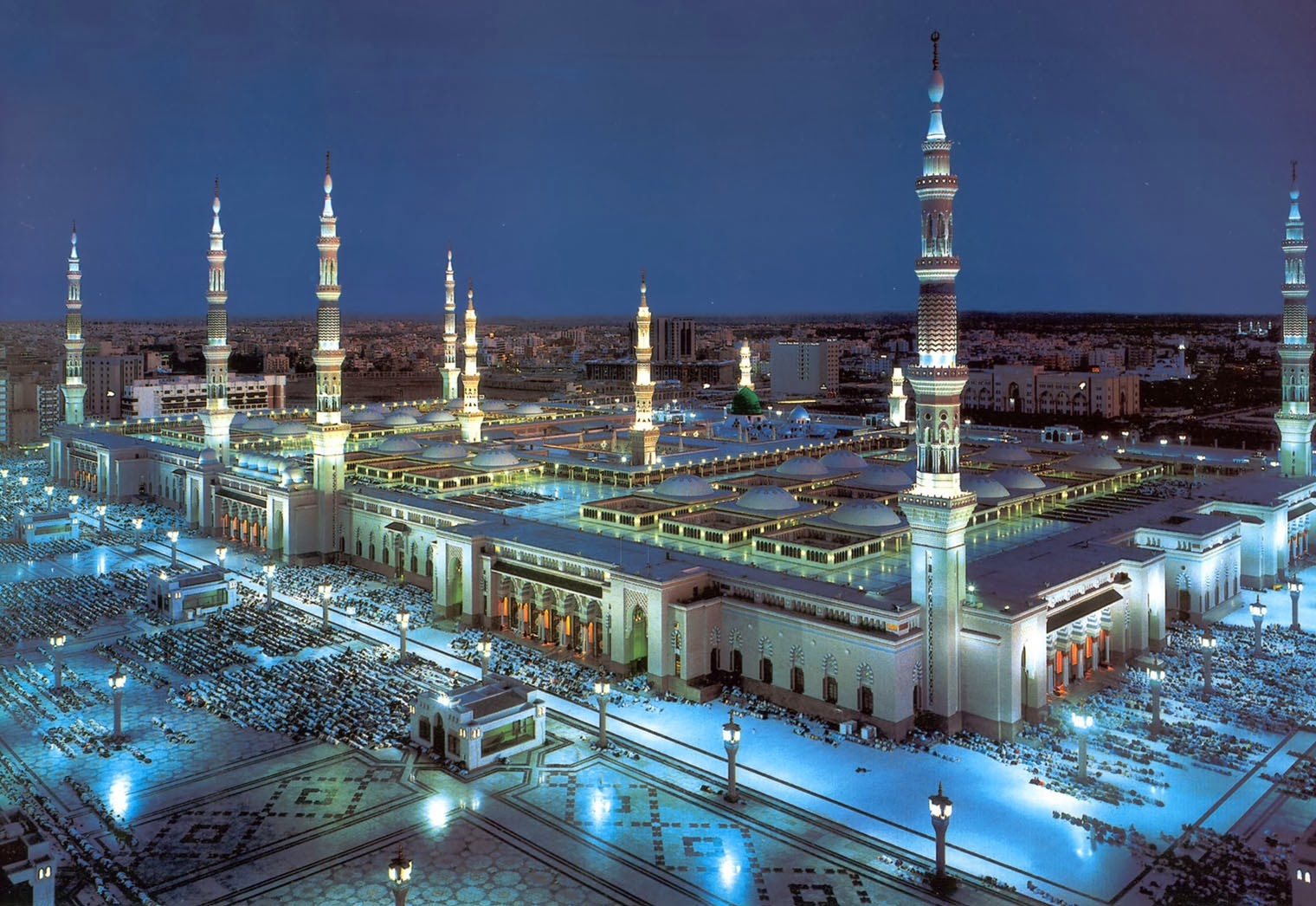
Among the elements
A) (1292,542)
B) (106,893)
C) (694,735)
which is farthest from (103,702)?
(1292,542)

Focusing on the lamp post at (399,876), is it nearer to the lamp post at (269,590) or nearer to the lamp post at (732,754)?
the lamp post at (732,754)

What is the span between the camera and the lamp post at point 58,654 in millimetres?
30594

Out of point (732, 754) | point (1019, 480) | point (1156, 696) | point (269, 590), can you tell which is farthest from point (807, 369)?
point (732, 754)

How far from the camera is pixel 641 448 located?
5378 centimetres

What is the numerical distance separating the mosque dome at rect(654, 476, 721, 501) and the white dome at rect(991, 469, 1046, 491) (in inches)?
513

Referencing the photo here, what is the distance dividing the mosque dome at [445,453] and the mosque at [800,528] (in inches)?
7.7

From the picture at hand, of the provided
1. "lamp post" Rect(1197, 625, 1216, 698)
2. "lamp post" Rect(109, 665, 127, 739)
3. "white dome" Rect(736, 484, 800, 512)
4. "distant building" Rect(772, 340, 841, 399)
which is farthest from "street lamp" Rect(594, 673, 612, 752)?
"distant building" Rect(772, 340, 841, 399)

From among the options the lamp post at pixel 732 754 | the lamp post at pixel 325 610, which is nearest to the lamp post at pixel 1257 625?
the lamp post at pixel 732 754

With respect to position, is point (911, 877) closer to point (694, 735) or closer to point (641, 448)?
point (694, 735)

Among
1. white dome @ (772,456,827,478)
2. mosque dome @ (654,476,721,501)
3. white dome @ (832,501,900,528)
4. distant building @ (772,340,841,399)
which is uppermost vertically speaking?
distant building @ (772,340,841,399)

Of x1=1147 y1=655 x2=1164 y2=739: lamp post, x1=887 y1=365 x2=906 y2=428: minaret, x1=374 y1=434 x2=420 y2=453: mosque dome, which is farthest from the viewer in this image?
x1=887 y1=365 x2=906 y2=428: minaret

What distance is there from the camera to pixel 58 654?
33.3 meters

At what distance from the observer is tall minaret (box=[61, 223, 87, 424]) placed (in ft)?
234

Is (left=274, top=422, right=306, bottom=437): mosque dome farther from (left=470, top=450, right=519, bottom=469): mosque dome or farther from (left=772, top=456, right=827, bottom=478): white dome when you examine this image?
(left=772, top=456, right=827, bottom=478): white dome
